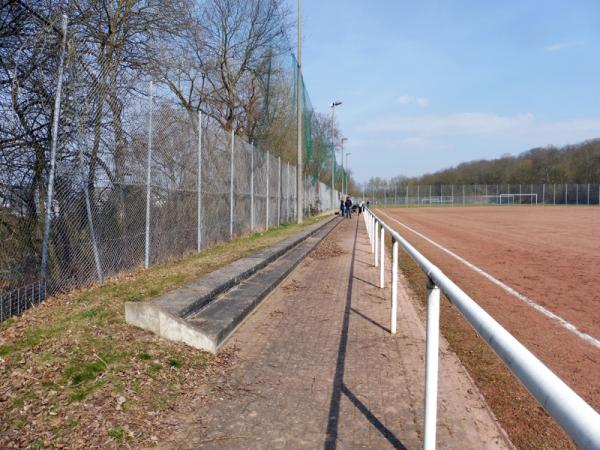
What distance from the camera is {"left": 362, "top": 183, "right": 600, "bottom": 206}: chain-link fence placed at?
7856 cm

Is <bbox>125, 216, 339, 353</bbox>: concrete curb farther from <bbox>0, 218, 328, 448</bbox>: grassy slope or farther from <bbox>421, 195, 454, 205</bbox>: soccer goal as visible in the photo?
<bbox>421, 195, 454, 205</bbox>: soccer goal

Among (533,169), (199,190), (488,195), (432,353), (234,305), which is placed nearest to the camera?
(432,353)

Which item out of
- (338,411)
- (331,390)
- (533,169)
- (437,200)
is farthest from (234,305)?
(533,169)

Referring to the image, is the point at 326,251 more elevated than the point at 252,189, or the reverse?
the point at 252,189

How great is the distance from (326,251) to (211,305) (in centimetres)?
817

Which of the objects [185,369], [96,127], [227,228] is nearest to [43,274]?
[96,127]

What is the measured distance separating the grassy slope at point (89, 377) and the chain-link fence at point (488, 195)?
281 ft

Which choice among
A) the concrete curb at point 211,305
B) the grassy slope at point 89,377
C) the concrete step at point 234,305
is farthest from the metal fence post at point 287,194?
the grassy slope at point 89,377

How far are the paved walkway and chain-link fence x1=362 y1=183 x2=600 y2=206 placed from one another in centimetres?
8367

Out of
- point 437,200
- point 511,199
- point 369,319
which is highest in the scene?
point 511,199

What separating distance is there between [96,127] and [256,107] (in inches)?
732

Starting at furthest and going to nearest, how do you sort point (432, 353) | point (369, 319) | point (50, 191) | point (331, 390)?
point (369, 319)
point (50, 191)
point (331, 390)
point (432, 353)

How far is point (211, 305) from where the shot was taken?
602 centimetres

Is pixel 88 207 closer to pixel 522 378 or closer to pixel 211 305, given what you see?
pixel 211 305
